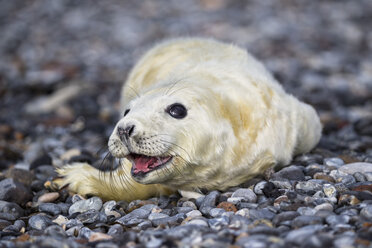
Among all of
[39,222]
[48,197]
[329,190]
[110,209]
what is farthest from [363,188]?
[48,197]

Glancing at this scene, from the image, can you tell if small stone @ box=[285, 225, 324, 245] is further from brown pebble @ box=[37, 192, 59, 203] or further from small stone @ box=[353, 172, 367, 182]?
brown pebble @ box=[37, 192, 59, 203]

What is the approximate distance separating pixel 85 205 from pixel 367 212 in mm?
2052

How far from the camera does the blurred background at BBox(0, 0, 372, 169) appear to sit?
261 inches

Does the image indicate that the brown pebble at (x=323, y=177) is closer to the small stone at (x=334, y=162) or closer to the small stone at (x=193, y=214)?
the small stone at (x=334, y=162)

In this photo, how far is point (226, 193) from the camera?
3.99 meters

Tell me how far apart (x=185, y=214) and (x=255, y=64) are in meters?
2.13

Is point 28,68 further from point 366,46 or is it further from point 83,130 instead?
point 366,46

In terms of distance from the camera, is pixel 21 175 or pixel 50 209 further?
pixel 21 175

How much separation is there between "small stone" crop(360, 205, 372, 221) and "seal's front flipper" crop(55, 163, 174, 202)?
5.20ft

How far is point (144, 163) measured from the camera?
3.81m

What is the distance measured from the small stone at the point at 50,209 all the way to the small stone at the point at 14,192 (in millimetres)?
274

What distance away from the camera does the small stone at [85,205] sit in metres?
4.04

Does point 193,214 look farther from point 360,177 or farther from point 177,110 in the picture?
point 360,177

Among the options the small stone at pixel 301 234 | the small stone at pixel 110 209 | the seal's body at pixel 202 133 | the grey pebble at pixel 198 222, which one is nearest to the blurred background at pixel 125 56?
the seal's body at pixel 202 133
